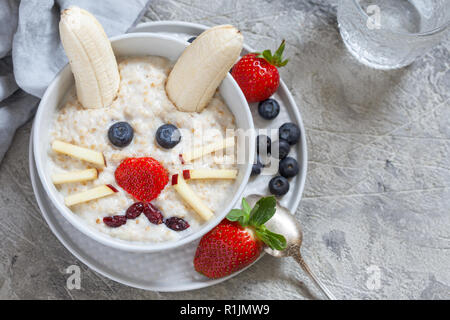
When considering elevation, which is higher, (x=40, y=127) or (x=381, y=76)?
(x=381, y=76)

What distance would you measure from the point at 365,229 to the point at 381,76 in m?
0.60

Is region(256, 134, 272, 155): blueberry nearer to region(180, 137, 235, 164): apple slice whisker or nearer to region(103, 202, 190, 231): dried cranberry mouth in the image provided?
region(180, 137, 235, 164): apple slice whisker

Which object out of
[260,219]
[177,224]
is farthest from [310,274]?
[177,224]

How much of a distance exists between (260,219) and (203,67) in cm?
53

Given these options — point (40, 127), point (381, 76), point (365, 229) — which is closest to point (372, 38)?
point (381, 76)

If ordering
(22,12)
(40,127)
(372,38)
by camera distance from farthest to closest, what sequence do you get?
(372,38), (22,12), (40,127)

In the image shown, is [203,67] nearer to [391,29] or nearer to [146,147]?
[146,147]

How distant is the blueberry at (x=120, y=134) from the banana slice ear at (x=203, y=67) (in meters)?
0.18

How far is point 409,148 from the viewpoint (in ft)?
5.97

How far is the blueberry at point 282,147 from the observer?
1.61 m

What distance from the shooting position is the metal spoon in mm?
1604

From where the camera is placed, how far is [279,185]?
1.59m

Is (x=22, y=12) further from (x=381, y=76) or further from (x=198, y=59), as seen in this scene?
(x=381, y=76)
